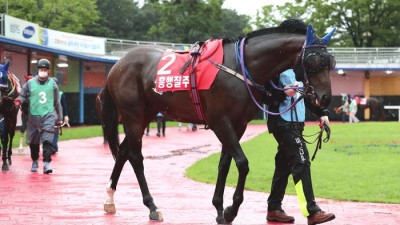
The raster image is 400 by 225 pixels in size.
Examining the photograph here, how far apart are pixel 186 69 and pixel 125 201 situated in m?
2.35

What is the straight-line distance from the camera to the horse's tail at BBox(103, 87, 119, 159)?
303 inches

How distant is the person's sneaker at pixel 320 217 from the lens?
597 centimetres

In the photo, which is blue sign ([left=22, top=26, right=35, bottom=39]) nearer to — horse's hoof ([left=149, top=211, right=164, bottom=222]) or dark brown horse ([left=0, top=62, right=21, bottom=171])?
dark brown horse ([left=0, top=62, right=21, bottom=171])

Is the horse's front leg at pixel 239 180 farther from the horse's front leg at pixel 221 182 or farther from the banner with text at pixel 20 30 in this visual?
the banner with text at pixel 20 30

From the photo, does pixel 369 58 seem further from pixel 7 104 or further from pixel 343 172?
pixel 7 104

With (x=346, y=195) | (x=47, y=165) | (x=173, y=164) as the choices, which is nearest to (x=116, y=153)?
(x=346, y=195)

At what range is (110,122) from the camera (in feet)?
25.6

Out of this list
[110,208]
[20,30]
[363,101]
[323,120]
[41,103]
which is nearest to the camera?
[323,120]

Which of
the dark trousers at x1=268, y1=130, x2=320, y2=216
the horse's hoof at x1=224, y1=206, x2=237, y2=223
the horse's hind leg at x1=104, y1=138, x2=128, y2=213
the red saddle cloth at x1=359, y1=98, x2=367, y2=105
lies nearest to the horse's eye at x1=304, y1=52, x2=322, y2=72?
the dark trousers at x1=268, y1=130, x2=320, y2=216

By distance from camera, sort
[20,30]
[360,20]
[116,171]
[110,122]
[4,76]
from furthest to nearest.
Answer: [360,20], [20,30], [4,76], [110,122], [116,171]

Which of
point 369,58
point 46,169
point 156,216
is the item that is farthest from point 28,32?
point 369,58

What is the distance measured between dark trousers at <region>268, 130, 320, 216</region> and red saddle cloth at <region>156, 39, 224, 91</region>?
0.95 m

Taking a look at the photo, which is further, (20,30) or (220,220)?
(20,30)

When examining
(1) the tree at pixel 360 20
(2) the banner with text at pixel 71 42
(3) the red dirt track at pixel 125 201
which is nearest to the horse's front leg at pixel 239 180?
(3) the red dirt track at pixel 125 201
